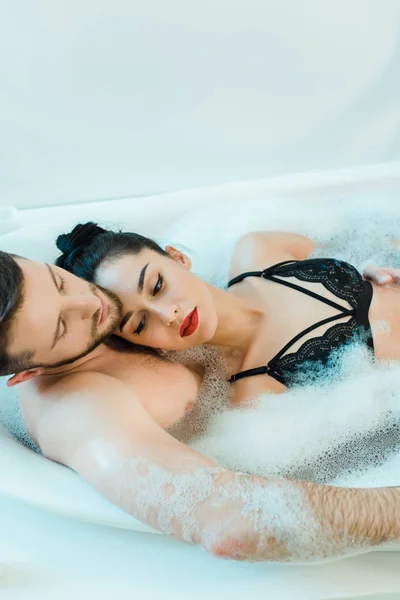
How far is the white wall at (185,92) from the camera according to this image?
5.22ft

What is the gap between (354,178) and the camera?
1538 mm

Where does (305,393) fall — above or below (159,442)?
below

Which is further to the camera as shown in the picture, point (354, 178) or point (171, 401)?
point (354, 178)

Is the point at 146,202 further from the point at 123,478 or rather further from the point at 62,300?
the point at 123,478

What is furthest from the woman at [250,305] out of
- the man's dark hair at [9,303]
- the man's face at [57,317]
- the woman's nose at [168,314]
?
the man's dark hair at [9,303]

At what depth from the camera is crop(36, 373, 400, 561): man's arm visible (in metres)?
0.76

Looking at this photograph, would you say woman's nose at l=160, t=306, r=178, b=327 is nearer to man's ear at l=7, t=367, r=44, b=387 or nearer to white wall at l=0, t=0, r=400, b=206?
man's ear at l=7, t=367, r=44, b=387

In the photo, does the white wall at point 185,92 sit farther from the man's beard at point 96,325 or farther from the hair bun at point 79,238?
the man's beard at point 96,325

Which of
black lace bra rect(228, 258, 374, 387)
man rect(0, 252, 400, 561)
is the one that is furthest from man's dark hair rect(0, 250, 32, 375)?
black lace bra rect(228, 258, 374, 387)

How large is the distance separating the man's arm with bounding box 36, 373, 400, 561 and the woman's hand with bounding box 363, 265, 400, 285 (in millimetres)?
635

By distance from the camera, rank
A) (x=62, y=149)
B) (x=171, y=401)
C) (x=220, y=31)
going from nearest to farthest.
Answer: (x=171, y=401) → (x=220, y=31) → (x=62, y=149)

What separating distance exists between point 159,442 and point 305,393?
1.58 feet

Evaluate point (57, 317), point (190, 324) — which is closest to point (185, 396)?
point (190, 324)

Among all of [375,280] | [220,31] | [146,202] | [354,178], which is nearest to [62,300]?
[146,202]
